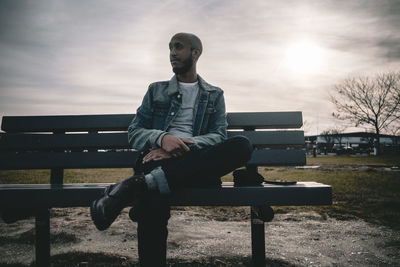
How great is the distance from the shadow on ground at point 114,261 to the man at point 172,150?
82cm

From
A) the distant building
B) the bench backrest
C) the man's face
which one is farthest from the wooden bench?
the distant building

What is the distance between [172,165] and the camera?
1736mm

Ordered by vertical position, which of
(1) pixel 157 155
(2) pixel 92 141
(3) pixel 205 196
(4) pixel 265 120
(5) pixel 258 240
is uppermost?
(4) pixel 265 120

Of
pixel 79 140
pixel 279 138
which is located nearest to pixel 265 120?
pixel 279 138

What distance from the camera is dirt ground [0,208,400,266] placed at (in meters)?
2.46

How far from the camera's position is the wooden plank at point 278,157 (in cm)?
252

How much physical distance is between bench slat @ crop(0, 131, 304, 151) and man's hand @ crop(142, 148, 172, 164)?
71cm

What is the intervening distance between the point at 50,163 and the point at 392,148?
53349mm

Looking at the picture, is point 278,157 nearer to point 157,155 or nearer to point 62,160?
point 157,155

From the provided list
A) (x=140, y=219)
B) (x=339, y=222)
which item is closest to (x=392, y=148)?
(x=339, y=222)

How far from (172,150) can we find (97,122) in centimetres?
109

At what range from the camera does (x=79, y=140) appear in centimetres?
259

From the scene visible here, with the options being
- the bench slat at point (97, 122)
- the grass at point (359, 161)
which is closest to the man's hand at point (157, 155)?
the bench slat at point (97, 122)

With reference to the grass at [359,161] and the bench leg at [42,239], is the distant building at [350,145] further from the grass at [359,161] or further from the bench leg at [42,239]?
the bench leg at [42,239]
